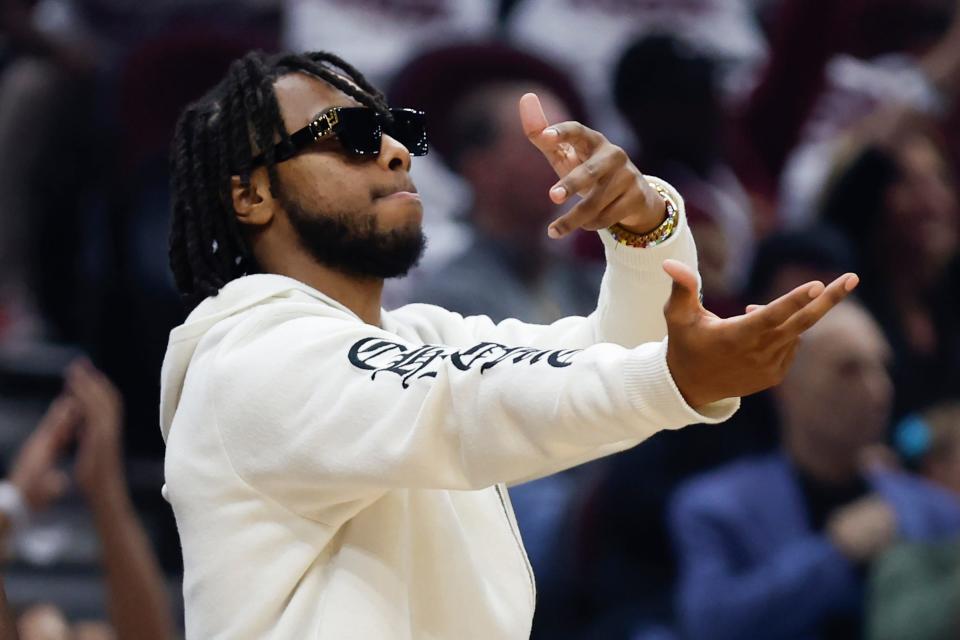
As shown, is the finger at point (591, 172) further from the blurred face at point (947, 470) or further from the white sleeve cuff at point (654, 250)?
the blurred face at point (947, 470)

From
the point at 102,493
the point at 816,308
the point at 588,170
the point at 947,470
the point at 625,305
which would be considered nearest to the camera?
the point at 816,308

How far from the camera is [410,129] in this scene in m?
2.74

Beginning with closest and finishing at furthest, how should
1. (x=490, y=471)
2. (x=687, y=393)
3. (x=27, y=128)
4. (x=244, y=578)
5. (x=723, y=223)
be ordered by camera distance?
(x=687, y=393) < (x=490, y=471) < (x=244, y=578) < (x=27, y=128) < (x=723, y=223)

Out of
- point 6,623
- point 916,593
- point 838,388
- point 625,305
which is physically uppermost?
point 625,305

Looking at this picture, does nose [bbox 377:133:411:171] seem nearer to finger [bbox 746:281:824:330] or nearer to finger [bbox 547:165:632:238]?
finger [bbox 547:165:632:238]

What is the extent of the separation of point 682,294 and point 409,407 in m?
0.41

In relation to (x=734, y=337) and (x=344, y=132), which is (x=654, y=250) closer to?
(x=344, y=132)

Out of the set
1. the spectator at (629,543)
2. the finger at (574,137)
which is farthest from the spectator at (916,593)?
the finger at (574,137)

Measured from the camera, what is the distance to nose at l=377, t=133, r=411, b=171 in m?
2.65

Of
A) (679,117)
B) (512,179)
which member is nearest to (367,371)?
(512,179)

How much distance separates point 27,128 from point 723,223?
241 centimetres

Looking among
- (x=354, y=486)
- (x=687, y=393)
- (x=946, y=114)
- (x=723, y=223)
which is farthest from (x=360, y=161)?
(x=946, y=114)

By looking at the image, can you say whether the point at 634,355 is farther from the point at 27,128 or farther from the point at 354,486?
the point at 27,128

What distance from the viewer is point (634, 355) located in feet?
6.84
